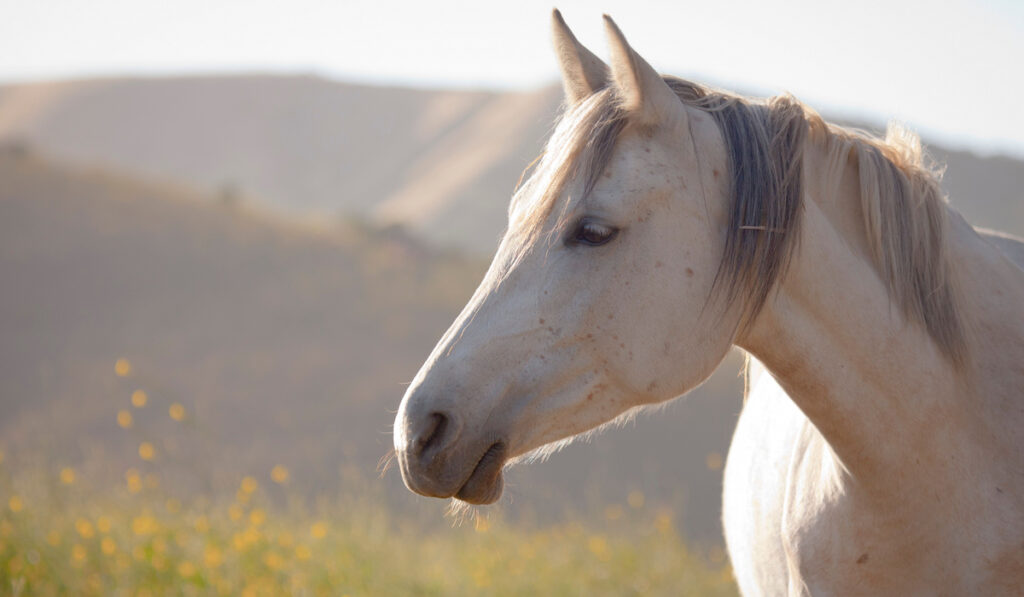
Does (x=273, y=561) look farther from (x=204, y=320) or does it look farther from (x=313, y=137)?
(x=313, y=137)

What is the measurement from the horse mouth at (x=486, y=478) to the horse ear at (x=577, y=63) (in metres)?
0.86

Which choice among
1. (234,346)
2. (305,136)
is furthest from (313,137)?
(234,346)

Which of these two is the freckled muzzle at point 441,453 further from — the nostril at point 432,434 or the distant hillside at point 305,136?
the distant hillside at point 305,136

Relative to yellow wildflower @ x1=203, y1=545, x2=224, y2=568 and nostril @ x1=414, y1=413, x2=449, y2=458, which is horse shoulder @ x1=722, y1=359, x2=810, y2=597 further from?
yellow wildflower @ x1=203, y1=545, x2=224, y2=568

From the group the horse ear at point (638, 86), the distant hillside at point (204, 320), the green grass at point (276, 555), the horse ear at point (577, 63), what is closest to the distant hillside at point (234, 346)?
the distant hillside at point (204, 320)

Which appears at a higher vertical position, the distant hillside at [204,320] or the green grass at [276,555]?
the green grass at [276,555]

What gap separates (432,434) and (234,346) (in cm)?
1185

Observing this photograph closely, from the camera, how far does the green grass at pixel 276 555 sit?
3.69 m

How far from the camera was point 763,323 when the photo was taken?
1.70 meters

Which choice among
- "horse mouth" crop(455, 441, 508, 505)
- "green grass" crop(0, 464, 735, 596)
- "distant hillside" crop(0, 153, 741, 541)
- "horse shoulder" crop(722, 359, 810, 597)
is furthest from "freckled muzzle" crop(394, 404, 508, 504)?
"distant hillside" crop(0, 153, 741, 541)

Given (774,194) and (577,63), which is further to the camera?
(577,63)

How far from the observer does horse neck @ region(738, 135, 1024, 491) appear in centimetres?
169

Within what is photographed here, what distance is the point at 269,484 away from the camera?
9.46m

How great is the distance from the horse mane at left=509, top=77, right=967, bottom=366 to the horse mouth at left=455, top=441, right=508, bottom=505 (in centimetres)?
45
